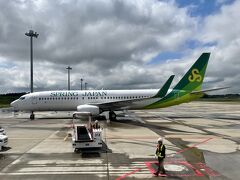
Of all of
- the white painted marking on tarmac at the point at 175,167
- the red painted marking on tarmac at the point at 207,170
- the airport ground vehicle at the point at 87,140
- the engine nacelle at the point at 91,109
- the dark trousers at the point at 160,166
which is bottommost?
the red painted marking on tarmac at the point at 207,170

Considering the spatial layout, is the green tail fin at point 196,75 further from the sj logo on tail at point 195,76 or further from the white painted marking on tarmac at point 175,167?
the white painted marking on tarmac at point 175,167

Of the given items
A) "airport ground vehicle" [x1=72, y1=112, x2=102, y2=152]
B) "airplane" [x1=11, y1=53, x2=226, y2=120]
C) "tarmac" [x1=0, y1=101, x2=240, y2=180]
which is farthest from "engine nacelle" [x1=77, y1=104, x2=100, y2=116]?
"airport ground vehicle" [x1=72, y1=112, x2=102, y2=152]

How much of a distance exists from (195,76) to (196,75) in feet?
0.59

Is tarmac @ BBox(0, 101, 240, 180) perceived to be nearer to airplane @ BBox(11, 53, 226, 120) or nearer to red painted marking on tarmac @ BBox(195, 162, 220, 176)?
red painted marking on tarmac @ BBox(195, 162, 220, 176)

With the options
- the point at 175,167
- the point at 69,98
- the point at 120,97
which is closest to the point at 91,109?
the point at 69,98

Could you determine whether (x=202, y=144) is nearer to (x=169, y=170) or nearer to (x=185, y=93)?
(x=169, y=170)

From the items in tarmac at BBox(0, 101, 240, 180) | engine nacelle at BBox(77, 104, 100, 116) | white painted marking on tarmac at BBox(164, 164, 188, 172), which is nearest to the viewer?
tarmac at BBox(0, 101, 240, 180)

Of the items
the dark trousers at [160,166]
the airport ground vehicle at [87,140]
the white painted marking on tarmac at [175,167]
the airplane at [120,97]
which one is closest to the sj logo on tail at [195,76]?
the airplane at [120,97]

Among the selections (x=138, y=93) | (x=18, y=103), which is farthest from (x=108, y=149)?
(x=18, y=103)

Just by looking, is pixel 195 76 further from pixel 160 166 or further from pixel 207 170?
pixel 160 166

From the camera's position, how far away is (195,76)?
117 feet

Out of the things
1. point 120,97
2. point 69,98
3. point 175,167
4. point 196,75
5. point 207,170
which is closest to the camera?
point 207,170

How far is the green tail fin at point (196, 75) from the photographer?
35812mm

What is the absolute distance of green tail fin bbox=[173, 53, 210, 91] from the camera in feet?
117
